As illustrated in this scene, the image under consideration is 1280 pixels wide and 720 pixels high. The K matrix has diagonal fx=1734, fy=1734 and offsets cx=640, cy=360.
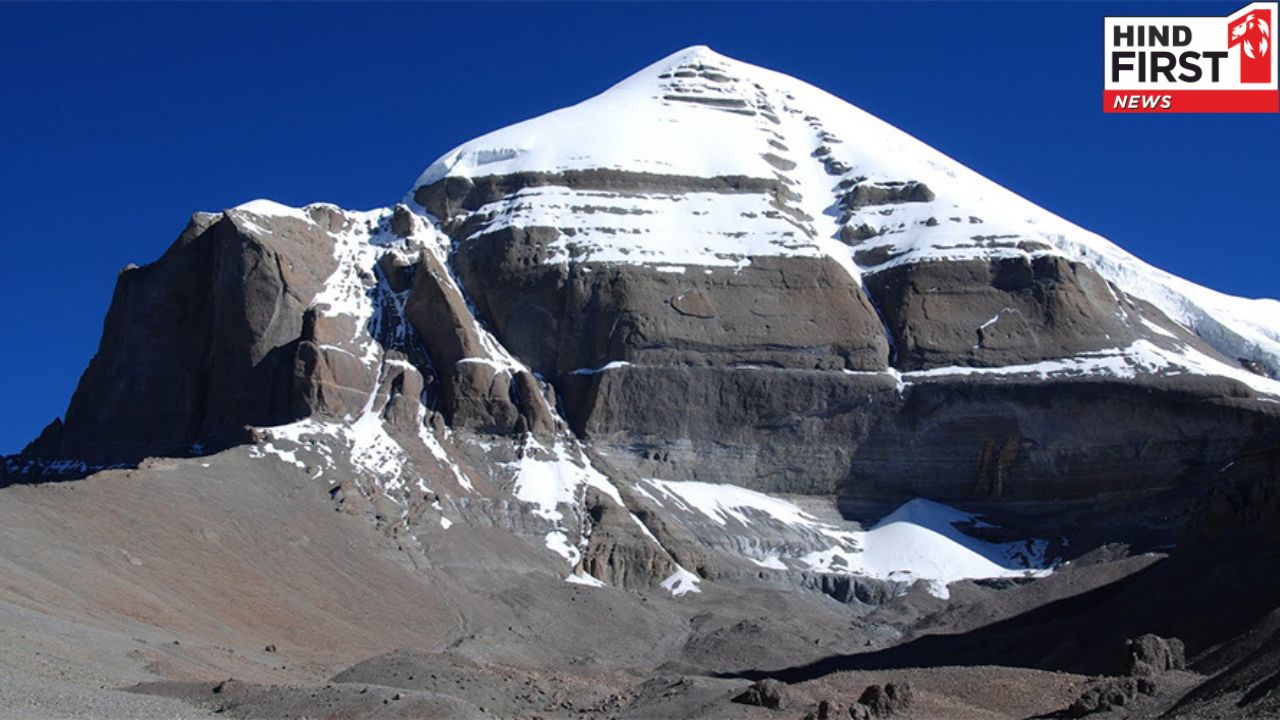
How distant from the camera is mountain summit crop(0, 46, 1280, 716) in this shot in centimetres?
10956

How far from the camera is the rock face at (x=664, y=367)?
12475 cm

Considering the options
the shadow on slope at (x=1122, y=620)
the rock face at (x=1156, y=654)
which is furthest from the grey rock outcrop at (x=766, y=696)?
the shadow on slope at (x=1122, y=620)

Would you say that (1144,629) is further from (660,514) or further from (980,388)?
(980,388)

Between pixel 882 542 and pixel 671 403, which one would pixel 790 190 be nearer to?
pixel 671 403

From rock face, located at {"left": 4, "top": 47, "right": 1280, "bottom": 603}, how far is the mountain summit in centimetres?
29

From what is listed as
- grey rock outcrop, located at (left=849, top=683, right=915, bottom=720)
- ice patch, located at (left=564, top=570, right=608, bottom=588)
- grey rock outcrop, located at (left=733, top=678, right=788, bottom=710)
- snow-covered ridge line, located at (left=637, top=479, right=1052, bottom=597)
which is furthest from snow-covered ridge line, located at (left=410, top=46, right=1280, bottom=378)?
grey rock outcrop, located at (left=849, top=683, right=915, bottom=720)

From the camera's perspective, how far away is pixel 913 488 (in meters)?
138

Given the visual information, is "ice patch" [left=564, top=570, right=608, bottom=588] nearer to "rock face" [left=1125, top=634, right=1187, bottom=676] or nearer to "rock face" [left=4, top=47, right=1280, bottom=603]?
"rock face" [left=4, top=47, right=1280, bottom=603]

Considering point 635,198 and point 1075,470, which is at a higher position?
point 635,198

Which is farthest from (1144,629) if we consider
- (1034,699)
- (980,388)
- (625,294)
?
(625,294)

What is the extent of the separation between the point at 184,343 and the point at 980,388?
6324 cm

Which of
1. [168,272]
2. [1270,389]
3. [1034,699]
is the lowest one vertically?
[1034,699]

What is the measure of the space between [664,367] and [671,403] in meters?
3.28

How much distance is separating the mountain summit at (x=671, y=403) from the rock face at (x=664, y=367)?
287 millimetres
